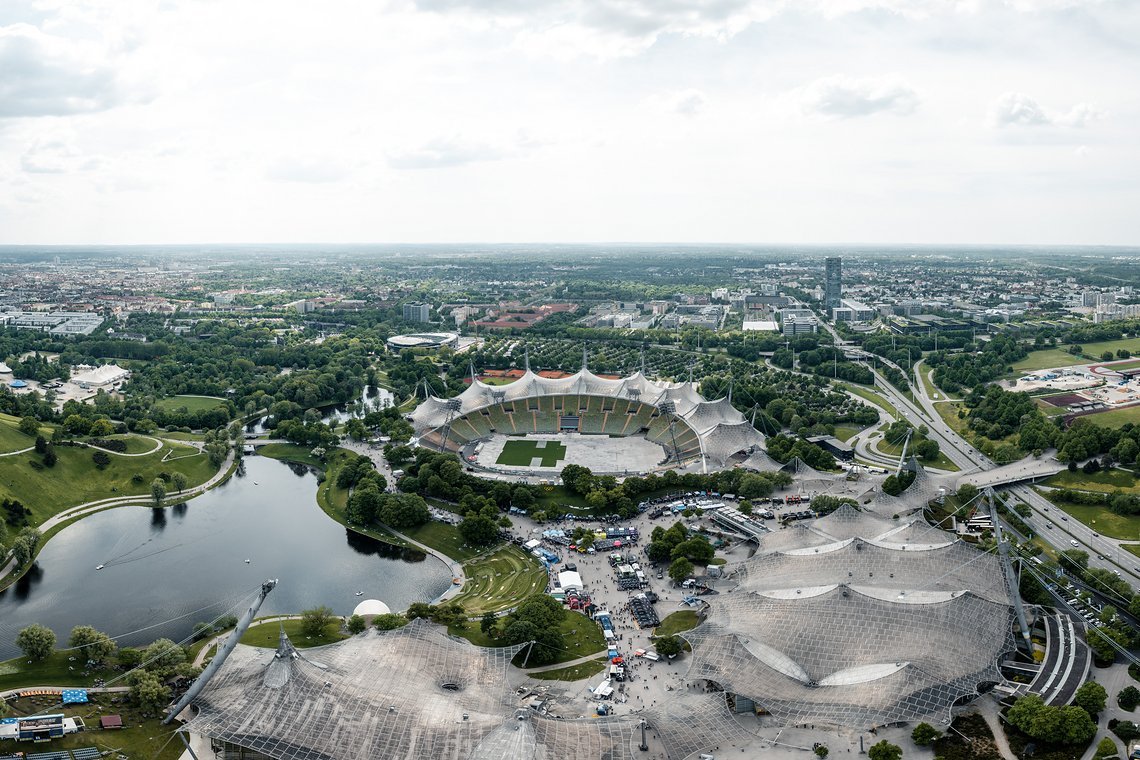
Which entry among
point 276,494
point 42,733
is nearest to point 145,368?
point 276,494

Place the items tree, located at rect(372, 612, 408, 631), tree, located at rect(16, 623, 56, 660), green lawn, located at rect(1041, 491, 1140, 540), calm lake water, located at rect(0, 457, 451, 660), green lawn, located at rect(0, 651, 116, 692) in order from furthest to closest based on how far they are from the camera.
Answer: green lawn, located at rect(1041, 491, 1140, 540)
calm lake water, located at rect(0, 457, 451, 660)
tree, located at rect(372, 612, 408, 631)
tree, located at rect(16, 623, 56, 660)
green lawn, located at rect(0, 651, 116, 692)

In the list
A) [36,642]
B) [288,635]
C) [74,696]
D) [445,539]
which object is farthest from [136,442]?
[74,696]

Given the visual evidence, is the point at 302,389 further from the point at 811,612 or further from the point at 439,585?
the point at 811,612

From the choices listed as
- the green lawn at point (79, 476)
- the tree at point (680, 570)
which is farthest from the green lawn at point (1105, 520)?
the green lawn at point (79, 476)

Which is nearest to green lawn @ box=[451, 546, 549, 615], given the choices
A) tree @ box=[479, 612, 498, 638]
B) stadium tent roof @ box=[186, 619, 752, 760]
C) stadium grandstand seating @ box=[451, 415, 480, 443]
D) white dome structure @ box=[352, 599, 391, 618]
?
tree @ box=[479, 612, 498, 638]

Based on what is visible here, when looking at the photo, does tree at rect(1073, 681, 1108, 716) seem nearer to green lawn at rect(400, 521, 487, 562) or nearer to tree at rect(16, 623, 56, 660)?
green lawn at rect(400, 521, 487, 562)

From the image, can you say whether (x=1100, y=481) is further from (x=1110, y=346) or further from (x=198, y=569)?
(x=1110, y=346)

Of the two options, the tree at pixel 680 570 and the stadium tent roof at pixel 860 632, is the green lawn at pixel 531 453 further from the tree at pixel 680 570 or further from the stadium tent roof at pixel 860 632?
the stadium tent roof at pixel 860 632
